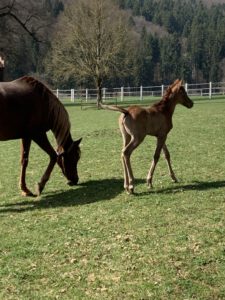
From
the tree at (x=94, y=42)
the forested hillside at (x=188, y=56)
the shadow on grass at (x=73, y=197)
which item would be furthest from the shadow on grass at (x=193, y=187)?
the forested hillside at (x=188, y=56)

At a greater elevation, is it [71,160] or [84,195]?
[71,160]

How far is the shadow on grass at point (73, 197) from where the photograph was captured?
7.41 metres

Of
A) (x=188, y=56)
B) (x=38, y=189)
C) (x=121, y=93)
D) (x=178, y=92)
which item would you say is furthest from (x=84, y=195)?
(x=188, y=56)

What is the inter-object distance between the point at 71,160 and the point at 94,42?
1304 inches

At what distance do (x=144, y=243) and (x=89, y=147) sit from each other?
847cm

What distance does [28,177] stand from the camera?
9.88 meters

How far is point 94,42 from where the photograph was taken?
132 feet

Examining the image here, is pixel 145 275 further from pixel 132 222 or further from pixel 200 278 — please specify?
pixel 132 222

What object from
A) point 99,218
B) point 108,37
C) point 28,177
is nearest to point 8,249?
point 99,218

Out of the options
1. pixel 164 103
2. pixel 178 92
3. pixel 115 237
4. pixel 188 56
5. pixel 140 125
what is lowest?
pixel 115 237

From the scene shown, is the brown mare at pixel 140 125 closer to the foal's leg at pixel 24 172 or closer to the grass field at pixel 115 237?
the grass field at pixel 115 237

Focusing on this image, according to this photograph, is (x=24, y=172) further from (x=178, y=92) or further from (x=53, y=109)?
(x=178, y=92)

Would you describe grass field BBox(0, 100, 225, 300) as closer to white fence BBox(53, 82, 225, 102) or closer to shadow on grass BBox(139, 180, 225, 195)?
shadow on grass BBox(139, 180, 225, 195)

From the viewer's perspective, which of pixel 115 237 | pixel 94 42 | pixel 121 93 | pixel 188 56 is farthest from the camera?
pixel 188 56
